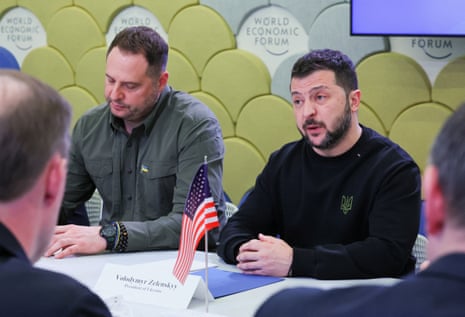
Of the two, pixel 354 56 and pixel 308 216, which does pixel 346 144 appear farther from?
pixel 354 56

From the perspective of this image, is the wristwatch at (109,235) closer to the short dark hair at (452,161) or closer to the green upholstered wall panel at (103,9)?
the short dark hair at (452,161)

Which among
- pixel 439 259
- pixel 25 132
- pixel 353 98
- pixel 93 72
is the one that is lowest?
pixel 93 72

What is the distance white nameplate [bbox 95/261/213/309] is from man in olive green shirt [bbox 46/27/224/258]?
0.81 metres

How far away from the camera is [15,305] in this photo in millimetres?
1260

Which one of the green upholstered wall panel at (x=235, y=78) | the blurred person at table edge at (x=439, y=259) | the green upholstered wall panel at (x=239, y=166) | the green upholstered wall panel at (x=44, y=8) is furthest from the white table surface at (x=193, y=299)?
the green upholstered wall panel at (x=44, y=8)

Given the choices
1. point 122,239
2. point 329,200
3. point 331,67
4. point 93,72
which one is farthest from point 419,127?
point 93,72

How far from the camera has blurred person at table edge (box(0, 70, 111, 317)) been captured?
1.28m

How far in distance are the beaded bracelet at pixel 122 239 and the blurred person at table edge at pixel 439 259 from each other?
197 cm

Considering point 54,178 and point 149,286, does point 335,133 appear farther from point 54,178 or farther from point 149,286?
point 54,178

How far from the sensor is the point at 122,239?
10.1ft

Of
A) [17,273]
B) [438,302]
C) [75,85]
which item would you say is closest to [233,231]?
[17,273]

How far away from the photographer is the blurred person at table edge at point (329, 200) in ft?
9.08

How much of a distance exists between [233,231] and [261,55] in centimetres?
167

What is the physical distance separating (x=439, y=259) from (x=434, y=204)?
0.24 ft
